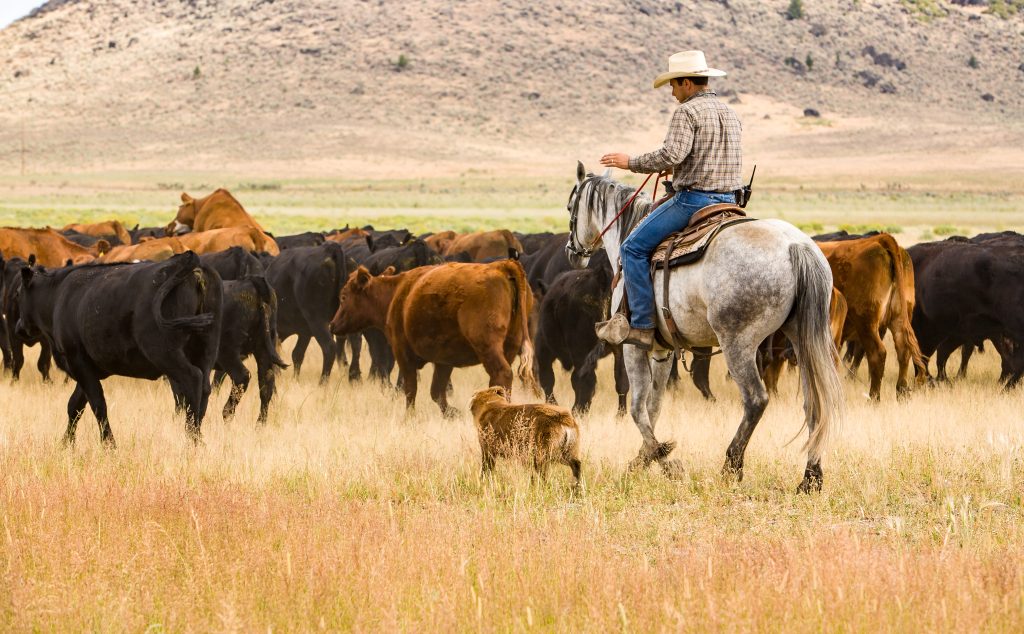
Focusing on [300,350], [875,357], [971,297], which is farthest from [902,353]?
[300,350]

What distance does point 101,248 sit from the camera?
17453 mm

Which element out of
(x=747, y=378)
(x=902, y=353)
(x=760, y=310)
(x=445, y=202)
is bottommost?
(x=445, y=202)

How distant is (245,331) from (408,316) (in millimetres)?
1607

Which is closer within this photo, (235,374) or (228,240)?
(235,374)

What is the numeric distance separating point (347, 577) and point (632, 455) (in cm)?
373

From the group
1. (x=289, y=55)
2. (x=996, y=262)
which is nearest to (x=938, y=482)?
(x=996, y=262)

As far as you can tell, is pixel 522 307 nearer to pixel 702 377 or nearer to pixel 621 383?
pixel 621 383

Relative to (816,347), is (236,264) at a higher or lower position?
lower

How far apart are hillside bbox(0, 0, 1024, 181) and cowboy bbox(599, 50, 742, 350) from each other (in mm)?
109011

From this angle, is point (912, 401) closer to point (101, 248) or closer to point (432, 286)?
point (432, 286)

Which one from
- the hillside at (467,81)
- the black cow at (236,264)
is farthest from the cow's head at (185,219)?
the hillside at (467,81)

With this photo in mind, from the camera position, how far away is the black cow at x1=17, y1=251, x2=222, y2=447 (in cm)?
894

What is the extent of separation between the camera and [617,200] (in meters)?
8.97

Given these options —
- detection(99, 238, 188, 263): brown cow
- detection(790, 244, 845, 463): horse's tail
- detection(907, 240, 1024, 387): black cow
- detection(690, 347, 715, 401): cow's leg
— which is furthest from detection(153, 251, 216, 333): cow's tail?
detection(907, 240, 1024, 387): black cow
